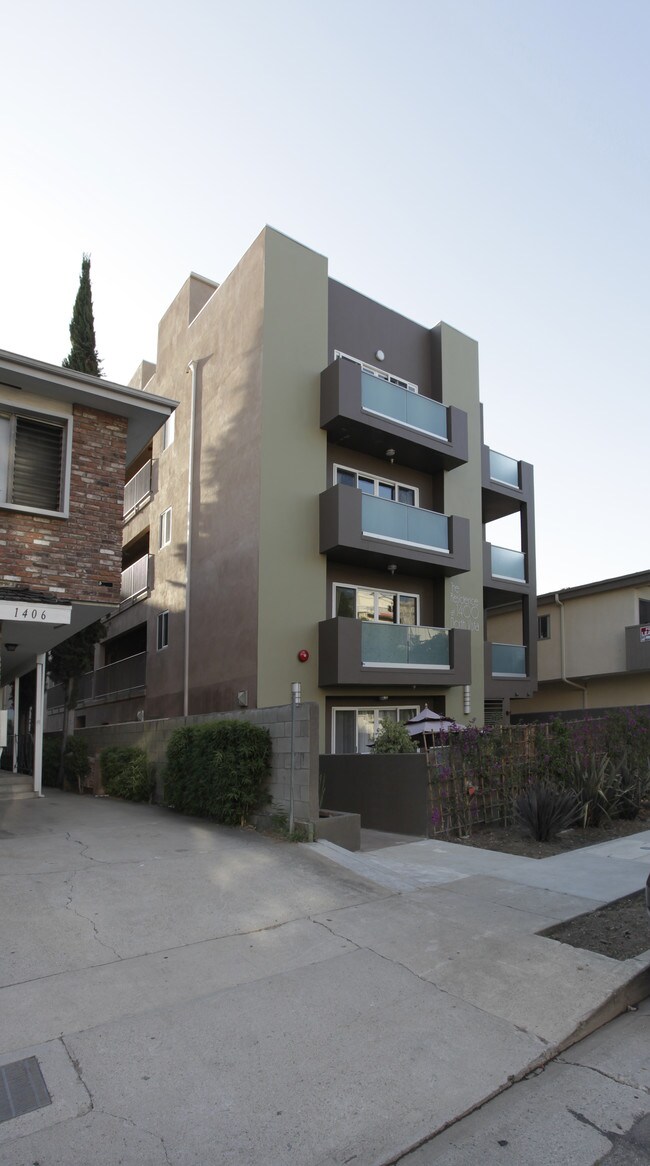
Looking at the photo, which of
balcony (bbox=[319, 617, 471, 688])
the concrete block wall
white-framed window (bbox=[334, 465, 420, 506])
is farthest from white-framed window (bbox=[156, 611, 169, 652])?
the concrete block wall

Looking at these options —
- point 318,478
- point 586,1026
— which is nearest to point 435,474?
point 318,478

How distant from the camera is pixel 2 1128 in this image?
3432 mm

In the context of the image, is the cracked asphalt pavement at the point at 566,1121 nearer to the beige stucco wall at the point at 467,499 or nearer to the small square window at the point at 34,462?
the small square window at the point at 34,462

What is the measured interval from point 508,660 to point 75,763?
11.7 metres

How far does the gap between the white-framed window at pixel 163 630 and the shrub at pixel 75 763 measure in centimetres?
340

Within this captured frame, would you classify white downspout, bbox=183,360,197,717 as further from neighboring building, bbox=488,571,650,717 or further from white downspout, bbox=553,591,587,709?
white downspout, bbox=553,591,587,709

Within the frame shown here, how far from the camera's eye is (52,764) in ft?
65.5

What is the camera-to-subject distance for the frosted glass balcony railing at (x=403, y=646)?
1620 centimetres

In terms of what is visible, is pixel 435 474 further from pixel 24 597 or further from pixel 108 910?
pixel 108 910

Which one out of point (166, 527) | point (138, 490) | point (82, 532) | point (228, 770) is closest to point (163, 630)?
point (166, 527)

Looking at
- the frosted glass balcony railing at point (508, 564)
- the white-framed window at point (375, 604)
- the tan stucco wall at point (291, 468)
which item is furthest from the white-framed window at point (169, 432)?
the frosted glass balcony railing at point (508, 564)

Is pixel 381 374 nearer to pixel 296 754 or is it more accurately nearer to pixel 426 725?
pixel 426 725

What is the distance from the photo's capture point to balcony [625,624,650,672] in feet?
72.5

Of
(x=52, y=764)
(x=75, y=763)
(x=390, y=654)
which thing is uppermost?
(x=390, y=654)
